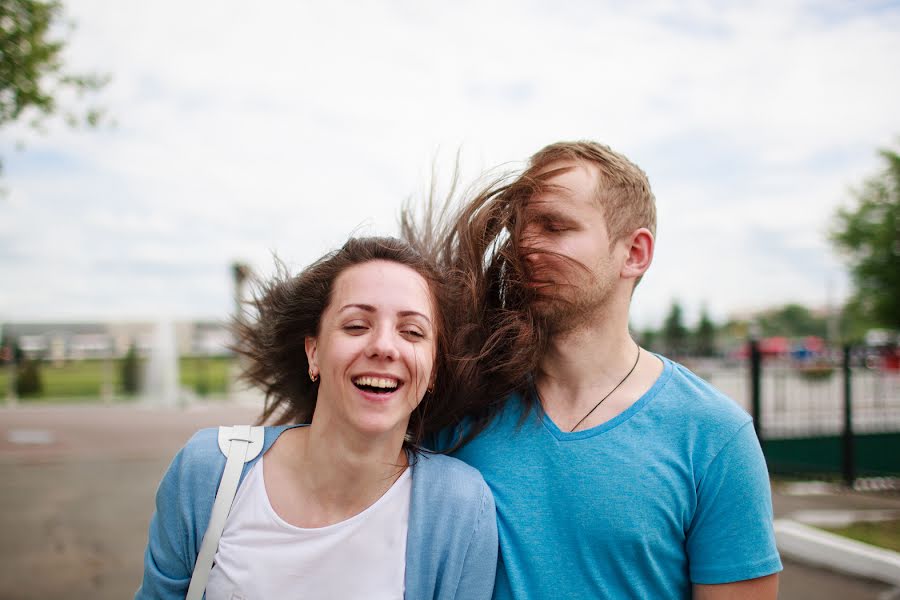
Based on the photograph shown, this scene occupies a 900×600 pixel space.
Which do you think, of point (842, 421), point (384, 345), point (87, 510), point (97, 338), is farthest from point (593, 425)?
point (97, 338)

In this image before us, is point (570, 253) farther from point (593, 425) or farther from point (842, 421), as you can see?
point (842, 421)

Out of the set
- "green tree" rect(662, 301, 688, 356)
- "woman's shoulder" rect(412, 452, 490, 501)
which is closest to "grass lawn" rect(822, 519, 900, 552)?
"woman's shoulder" rect(412, 452, 490, 501)

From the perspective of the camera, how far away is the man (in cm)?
183

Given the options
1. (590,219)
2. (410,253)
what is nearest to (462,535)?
(410,253)

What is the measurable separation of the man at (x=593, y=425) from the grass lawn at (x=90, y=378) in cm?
1733

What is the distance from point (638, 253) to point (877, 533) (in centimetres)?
483

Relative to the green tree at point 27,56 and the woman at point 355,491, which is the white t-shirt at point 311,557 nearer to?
the woman at point 355,491

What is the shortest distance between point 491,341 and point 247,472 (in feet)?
2.99

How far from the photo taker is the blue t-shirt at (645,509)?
179 centimetres

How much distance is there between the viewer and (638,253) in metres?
2.27

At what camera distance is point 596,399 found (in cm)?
212

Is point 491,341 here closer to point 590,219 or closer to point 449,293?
point 449,293

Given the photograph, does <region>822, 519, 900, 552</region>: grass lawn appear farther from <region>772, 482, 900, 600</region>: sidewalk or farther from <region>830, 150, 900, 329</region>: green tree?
<region>830, 150, 900, 329</region>: green tree

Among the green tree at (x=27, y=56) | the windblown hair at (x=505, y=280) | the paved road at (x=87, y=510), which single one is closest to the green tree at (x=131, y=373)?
the paved road at (x=87, y=510)
